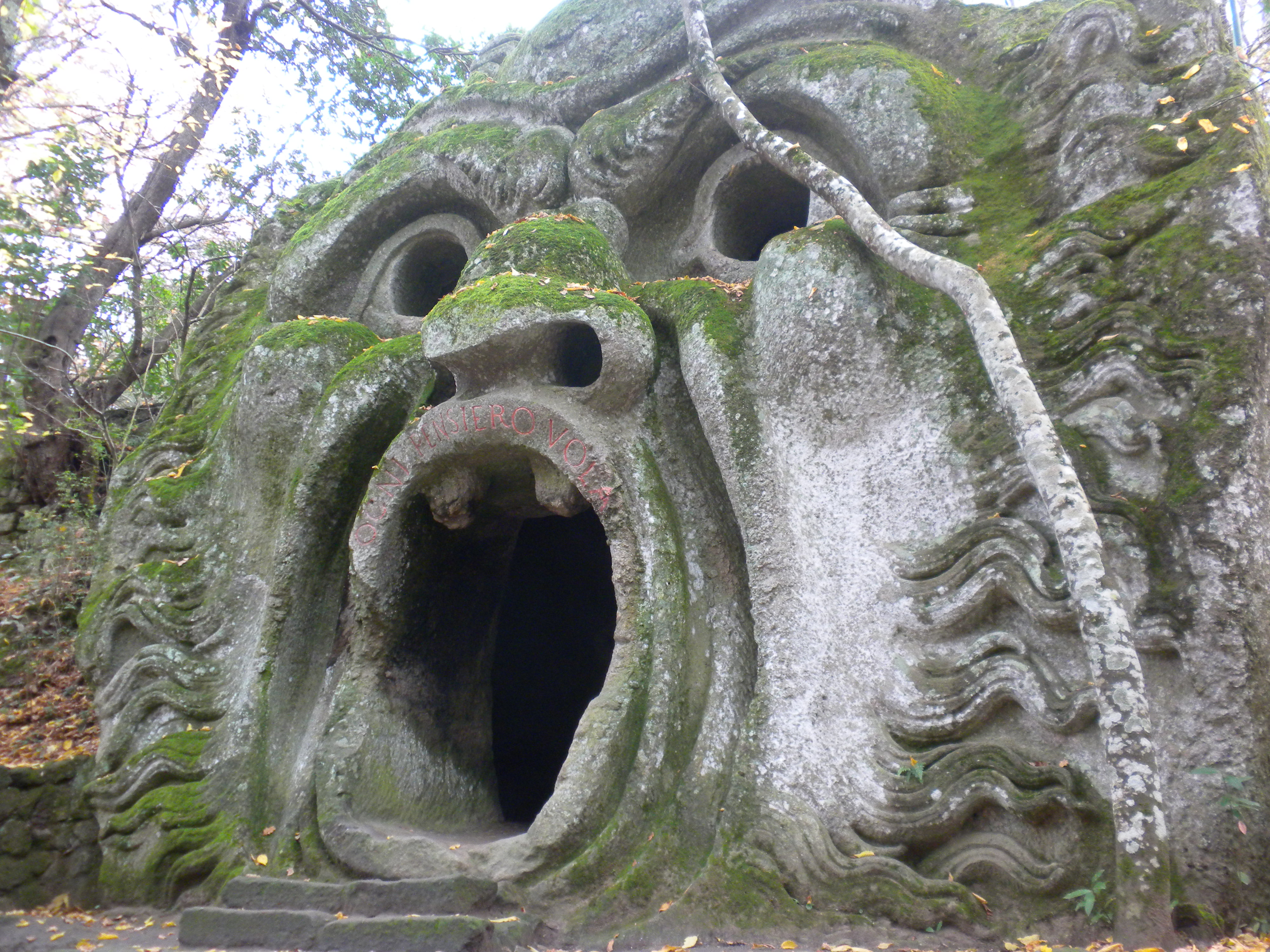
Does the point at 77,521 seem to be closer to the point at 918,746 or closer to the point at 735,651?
the point at 735,651

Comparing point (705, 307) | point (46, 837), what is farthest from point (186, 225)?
point (705, 307)

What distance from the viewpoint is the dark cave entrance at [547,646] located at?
7.57 meters

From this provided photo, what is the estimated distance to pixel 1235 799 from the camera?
3.46 meters

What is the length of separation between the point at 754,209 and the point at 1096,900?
212 inches

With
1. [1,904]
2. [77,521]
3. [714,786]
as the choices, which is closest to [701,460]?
[714,786]

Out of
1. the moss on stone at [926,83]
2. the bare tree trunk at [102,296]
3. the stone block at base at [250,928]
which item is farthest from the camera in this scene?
the bare tree trunk at [102,296]

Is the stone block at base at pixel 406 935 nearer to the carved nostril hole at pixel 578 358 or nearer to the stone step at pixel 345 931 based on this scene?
the stone step at pixel 345 931

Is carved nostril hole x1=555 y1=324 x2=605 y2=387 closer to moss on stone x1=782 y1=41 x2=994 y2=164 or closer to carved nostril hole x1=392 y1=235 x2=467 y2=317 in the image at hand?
carved nostril hole x1=392 y1=235 x2=467 y2=317

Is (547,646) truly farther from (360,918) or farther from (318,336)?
(360,918)

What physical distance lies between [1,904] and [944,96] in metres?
7.93

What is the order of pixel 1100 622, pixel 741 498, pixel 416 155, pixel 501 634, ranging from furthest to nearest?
pixel 501 634 → pixel 416 155 → pixel 741 498 → pixel 1100 622

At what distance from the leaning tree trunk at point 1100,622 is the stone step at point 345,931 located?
2480mm

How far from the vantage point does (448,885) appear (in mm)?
4043

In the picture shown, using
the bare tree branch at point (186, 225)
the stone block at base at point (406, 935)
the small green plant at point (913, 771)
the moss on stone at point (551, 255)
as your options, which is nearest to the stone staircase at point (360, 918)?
the stone block at base at point (406, 935)
